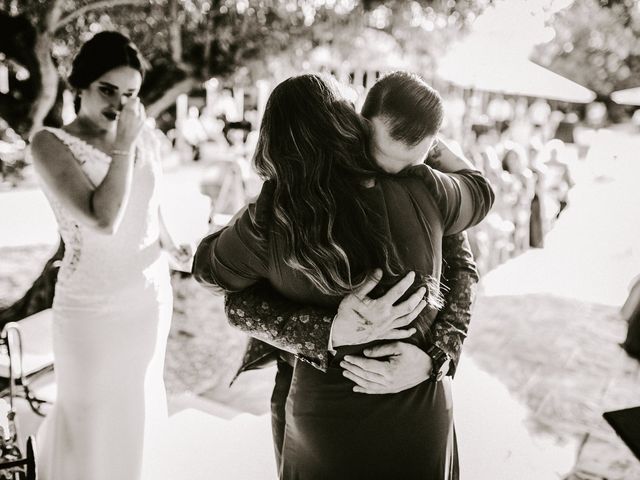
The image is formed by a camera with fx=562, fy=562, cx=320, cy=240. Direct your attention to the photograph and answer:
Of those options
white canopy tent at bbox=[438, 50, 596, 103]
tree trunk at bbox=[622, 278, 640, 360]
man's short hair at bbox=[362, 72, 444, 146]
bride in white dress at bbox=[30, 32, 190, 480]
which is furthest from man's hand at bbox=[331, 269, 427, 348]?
white canopy tent at bbox=[438, 50, 596, 103]

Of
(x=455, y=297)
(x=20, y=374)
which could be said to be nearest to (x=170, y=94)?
(x=20, y=374)

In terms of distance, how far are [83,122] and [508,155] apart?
18.8 ft

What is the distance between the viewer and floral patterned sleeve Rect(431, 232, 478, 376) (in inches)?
51.7

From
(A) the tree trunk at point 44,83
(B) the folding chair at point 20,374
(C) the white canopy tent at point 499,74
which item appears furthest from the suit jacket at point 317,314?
(C) the white canopy tent at point 499,74

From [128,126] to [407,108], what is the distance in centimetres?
101

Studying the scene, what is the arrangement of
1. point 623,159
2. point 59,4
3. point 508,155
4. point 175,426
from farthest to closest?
1. point 623,159
2. point 508,155
3. point 59,4
4. point 175,426

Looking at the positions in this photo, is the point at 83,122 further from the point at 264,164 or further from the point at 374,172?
the point at 374,172

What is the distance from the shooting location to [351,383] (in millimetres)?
1251

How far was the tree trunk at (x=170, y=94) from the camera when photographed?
13.6 ft

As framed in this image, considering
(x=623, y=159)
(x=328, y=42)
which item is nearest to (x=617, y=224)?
(x=623, y=159)

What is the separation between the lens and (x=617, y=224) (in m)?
9.80

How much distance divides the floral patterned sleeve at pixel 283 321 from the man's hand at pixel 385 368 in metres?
0.07

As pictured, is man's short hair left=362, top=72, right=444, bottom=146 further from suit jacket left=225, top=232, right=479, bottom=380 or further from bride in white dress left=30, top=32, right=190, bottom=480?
bride in white dress left=30, top=32, right=190, bottom=480

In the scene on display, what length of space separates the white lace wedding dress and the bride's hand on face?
0.15 meters
